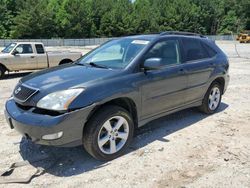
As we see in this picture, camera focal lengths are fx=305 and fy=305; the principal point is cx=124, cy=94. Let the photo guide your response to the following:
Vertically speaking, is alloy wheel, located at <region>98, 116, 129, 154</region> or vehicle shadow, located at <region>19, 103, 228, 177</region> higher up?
alloy wheel, located at <region>98, 116, 129, 154</region>

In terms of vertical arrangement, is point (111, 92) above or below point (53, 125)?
above

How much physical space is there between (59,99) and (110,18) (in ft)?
216

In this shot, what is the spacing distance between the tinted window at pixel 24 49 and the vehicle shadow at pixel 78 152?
8409 millimetres

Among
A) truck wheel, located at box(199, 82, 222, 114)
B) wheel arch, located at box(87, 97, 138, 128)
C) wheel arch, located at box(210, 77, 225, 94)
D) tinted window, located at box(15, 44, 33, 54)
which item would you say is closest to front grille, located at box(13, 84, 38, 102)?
wheel arch, located at box(87, 97, 138, 128)

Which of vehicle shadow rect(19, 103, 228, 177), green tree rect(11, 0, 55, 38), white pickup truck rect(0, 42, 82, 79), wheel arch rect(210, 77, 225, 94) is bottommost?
green tree rect(11, 0, 55, 38)

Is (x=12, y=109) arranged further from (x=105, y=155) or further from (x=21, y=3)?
(x=21, y=3)

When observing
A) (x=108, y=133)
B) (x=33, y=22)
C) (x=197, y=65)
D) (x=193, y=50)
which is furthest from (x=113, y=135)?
(x=33, y=22)

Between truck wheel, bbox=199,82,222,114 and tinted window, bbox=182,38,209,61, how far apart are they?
2.37ft

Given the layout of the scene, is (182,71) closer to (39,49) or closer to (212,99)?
(212,99)

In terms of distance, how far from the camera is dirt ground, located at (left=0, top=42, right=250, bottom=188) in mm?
3830

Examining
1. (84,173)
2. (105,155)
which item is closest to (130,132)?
(105,155)

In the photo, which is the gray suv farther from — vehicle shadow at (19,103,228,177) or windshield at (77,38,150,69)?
vehicle shadow at (19,103,228,177)

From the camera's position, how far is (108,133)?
4.28 m

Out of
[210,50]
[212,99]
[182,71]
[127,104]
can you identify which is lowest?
[212,99]
